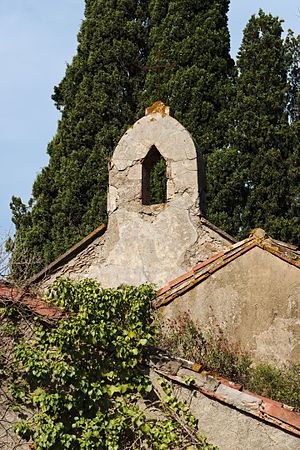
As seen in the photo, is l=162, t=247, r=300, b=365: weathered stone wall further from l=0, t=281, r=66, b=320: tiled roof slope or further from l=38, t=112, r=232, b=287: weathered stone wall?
l=0, t=281, r=66, b=320: tiled roof slope

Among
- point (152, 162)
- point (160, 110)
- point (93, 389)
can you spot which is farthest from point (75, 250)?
point (93, 389)

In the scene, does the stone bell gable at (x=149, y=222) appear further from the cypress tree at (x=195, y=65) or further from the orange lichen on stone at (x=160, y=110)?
the cypress tree at (x=195, y=65)

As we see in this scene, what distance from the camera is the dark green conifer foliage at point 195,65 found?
56.4 ft

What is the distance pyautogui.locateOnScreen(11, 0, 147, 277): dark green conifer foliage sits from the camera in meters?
17.3

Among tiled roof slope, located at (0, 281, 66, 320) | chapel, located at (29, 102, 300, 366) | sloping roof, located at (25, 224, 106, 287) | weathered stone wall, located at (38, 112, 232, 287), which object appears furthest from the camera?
sloping roof, located at (25, 224, 106, 287)

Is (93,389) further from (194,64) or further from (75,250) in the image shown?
(194,64)

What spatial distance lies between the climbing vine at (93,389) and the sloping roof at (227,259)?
211 centimetres

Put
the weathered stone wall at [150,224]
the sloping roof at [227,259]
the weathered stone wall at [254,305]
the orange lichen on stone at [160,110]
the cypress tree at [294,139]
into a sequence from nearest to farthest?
the weathered stone wall at [254,305]
the sloping roof at [227,259]
the weathered stone wall at [150,224]
the orange lichen on stone at [160,110]
the cypress tree at [294,139]

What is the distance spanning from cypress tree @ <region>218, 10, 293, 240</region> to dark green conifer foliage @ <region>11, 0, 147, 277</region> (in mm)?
3104

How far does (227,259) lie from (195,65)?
390 inches

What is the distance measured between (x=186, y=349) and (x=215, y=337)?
18.4 inches

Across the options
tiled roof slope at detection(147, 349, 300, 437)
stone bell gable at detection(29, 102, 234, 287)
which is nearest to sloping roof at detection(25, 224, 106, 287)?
stone bell gable at detection(29, 102, 234, 287)

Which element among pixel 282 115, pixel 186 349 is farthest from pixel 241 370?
pixel 282 115

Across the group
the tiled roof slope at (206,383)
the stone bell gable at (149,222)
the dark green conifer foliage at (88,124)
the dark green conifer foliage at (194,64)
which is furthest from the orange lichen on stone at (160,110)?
the dark green conifer foliage at (88,124)
